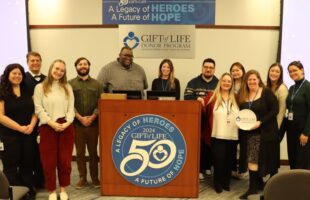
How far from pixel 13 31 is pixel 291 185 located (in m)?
4.71

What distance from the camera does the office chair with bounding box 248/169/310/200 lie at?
214 cm

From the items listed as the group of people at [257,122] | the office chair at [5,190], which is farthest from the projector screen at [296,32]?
the office chair at [5,190]

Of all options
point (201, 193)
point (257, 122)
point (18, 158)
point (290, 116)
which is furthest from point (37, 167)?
point (290, 116)

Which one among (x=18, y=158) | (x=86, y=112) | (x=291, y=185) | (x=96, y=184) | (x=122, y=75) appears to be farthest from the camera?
(x=122, y=75)

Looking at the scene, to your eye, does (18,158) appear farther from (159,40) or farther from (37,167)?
(159,40)

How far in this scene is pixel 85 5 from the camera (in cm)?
545

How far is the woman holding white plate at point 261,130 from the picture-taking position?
3949mm

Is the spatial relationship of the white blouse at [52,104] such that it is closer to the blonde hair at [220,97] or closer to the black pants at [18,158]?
the black pants at [18,158]

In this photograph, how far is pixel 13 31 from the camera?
5.53 metres

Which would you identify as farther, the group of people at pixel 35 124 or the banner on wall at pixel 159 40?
the banner on wall at pixel 159 40

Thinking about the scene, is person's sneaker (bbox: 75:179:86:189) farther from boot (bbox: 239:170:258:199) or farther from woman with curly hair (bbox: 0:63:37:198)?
boot (bbox: 239:170:258:199)

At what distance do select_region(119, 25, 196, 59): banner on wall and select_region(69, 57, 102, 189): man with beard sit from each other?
1.23 meters

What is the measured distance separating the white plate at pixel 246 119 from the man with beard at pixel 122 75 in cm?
156

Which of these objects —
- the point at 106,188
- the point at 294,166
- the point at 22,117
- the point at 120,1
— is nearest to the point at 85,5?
the point at 120,1
